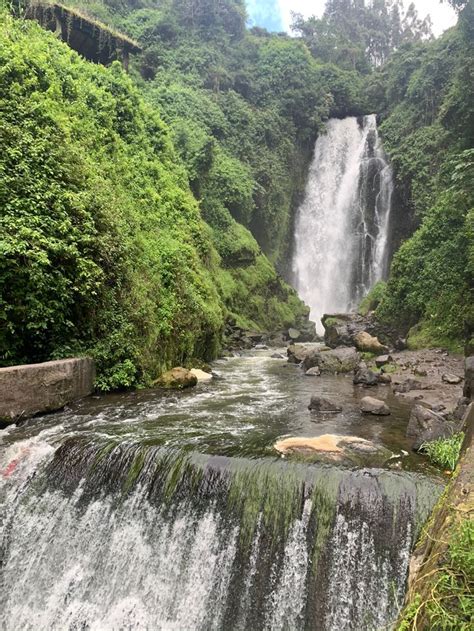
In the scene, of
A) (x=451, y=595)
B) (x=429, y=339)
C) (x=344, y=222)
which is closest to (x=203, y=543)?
(x=451, y=595)

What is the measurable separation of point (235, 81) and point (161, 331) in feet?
103

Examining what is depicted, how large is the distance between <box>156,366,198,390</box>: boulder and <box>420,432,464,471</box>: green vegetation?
6127 millimetres

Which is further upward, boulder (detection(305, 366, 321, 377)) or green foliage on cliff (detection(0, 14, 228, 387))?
green foliage on cliff (detection(0, 14, 228, 387))

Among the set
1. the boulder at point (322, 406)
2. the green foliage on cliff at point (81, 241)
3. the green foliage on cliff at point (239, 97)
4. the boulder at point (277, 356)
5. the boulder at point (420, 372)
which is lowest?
the boulder at point (277, 356)

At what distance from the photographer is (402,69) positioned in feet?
113

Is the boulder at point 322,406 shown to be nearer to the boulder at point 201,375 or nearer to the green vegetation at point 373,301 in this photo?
the boulder at point 201,375

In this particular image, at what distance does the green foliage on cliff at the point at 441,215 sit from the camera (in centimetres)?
1630

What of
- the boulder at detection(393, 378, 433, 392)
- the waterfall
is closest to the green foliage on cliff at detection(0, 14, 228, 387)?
the waterfall

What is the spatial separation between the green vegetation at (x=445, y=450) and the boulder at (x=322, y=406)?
2.76 metres

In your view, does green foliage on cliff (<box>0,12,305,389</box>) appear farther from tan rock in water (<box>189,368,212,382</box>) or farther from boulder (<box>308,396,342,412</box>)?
boulder (<box>308,396,342,412</box>)

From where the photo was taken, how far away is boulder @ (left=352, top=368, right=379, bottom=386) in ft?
42.6

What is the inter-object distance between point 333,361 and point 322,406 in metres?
5.93

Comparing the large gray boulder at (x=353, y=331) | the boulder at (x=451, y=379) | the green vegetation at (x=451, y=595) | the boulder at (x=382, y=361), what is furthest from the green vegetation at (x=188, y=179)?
the green vegetation at (x=451, y=595)

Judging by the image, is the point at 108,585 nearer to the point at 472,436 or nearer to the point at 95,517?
the point at 95,517
